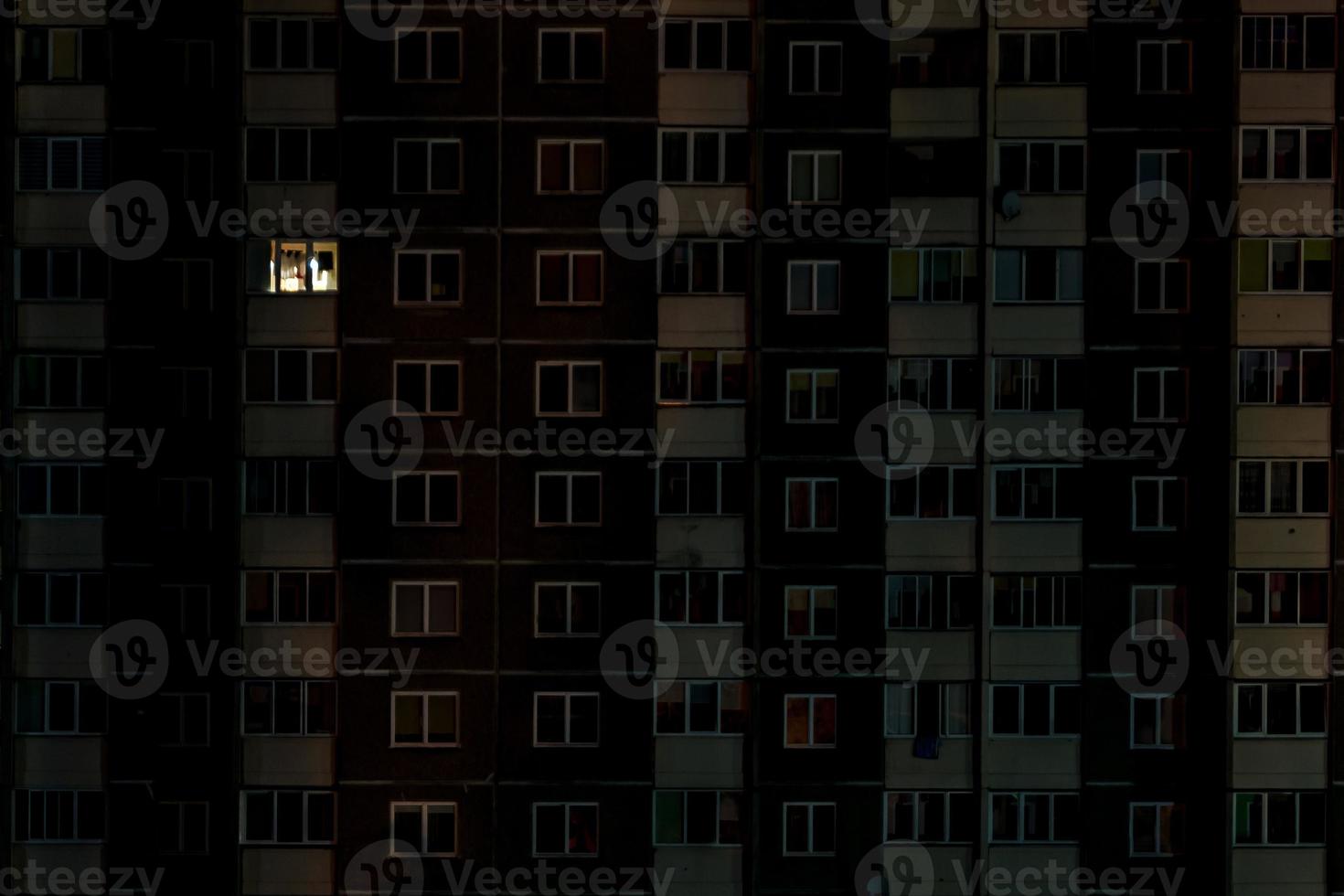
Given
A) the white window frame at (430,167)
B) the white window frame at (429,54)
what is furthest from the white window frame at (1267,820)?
the white window frame at (429,54)

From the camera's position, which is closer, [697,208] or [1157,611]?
[697,208]

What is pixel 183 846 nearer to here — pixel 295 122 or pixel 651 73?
pixel 295 122

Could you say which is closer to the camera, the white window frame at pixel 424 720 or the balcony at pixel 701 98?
the balcony at pixel 701 98

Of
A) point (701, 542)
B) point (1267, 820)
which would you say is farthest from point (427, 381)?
Answer: point (1267, 820)

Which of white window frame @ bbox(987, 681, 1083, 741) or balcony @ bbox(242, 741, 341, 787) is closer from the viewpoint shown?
balcony @ bbox(242, 741, 341, 787)

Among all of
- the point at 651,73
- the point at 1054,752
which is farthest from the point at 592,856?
the point at 651,73

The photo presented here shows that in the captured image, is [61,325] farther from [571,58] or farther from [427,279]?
[571,58]

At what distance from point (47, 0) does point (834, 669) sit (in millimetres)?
21053

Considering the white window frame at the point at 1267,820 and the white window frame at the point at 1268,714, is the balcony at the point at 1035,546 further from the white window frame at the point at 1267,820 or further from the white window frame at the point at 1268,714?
the white window frame at the point at 1267,820

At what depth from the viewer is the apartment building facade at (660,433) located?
87.8 ft

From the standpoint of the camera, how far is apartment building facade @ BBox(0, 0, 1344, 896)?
1053 inches

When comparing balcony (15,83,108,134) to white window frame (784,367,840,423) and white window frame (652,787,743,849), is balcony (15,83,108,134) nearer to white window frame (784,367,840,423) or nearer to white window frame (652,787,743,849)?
white window frame (784,367,840,423)

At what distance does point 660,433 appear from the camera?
26.9 m

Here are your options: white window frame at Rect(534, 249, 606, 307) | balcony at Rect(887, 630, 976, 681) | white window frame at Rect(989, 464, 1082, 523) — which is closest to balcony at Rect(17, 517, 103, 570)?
white window frame at Rect(534, 249, 606, 307)
